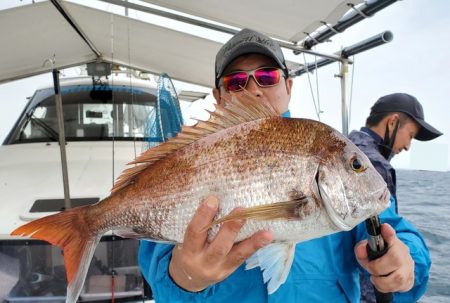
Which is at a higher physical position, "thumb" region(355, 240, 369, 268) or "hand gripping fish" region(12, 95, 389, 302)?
"hand gripping fish" region(12, 95, 389, 302)

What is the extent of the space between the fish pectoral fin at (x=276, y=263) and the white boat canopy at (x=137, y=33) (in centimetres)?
213

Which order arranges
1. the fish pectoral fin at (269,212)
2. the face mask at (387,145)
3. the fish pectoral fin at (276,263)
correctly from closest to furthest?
the fish pectoral fin at (269,212) < the fish pectoral fin at (276,263) < the face mask at (387,145)

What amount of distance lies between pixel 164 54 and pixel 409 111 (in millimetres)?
3021

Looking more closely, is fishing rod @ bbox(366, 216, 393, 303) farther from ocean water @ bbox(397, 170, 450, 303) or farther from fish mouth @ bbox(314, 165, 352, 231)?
ocean water @ bbox(397, 170, 450, 303)

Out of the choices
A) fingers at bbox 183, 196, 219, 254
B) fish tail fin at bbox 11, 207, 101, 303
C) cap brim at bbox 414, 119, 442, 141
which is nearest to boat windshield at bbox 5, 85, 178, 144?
cap brim at bbox 414, 119, 442, 141

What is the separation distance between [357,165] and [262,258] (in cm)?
45

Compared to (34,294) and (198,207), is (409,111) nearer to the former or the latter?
(198,207)

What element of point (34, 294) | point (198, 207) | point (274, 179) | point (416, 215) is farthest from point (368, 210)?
point (416, 215)

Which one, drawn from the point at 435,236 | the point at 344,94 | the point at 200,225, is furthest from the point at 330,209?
the point at 435,236

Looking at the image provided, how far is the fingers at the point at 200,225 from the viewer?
44.5 inches

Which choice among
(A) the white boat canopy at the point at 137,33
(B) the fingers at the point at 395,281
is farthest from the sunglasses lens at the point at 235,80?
(A) the white boat canopy at the point at 137,33

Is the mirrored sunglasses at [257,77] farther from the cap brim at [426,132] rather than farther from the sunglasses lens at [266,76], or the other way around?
the cap brim at [426,132]

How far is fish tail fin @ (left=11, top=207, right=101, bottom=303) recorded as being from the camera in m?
1.33

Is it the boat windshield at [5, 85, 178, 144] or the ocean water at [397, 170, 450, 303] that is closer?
the boat windshield at [5, 85, 178, 144]
